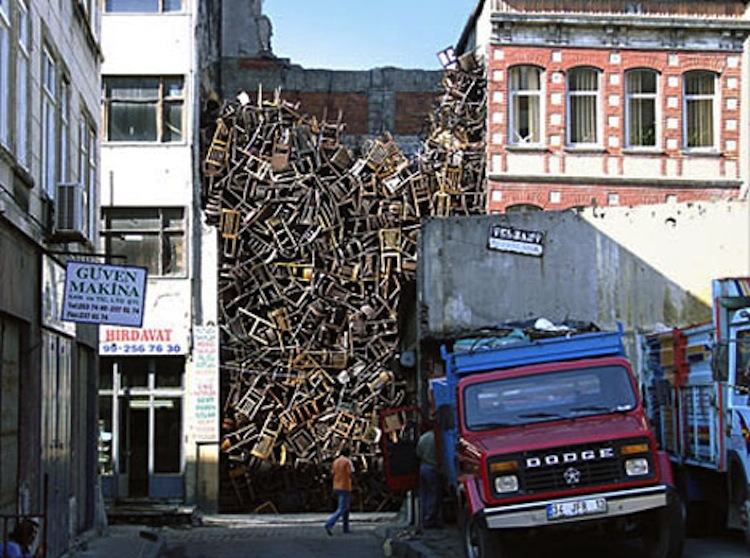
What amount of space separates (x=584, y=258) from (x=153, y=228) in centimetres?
1218

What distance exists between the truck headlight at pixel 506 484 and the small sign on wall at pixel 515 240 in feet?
41.6

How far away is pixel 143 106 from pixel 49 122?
16.3m

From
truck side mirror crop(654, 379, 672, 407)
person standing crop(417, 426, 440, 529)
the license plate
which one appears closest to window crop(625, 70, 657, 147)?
person standing crop(417, 426, 440, 529)

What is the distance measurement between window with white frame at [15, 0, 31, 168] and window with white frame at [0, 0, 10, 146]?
0.52 meters

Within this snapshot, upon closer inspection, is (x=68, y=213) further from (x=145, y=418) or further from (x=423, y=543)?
(x=145, y=418)

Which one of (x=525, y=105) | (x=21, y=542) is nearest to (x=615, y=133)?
(x=525, y=105)

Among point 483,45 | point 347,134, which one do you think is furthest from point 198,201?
point 483,45

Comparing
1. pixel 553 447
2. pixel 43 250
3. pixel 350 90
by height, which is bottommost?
pixel 553 447

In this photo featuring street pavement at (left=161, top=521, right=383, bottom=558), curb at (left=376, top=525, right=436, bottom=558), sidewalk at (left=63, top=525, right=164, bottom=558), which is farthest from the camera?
street pavement at (left=161, top=521, right=383, bottom=558)

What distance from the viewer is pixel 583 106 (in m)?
34.3

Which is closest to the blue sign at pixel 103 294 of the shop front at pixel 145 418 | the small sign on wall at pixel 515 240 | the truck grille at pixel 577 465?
the truck grille at pixel 577 465

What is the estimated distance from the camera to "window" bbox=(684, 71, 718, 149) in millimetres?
34625

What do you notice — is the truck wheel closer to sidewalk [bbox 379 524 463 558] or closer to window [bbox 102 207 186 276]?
sidewalk [bbox 379 524 463 558]

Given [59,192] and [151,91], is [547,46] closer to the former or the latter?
[151,91]
